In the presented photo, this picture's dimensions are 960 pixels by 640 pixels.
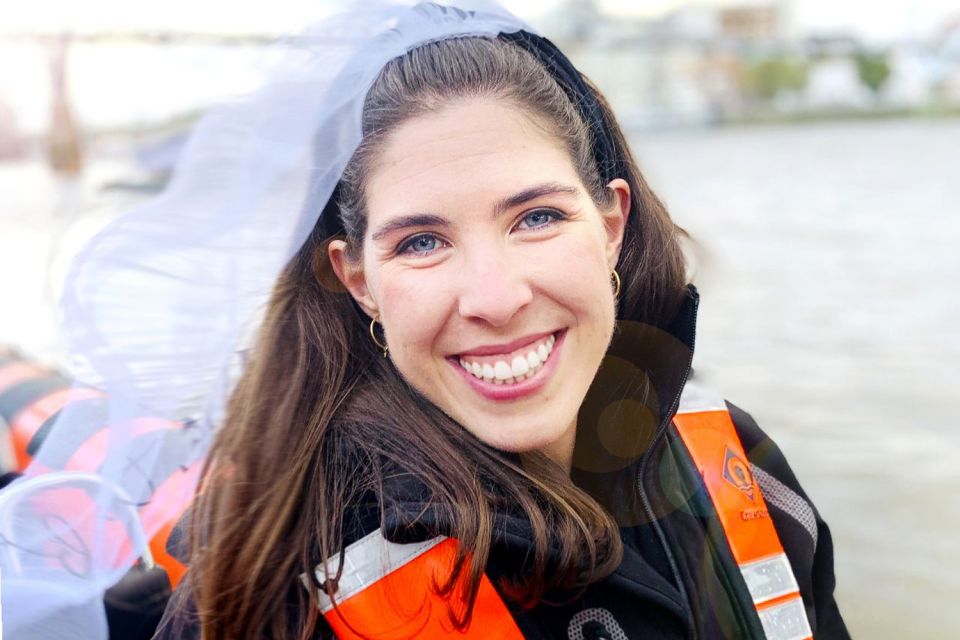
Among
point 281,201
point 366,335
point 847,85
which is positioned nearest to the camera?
point 281,201

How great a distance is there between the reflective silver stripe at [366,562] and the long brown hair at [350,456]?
2 centimetres

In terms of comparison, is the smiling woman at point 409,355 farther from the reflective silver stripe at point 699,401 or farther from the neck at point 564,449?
the reflective silver stripe at point 699,401

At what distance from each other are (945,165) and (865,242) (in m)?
12.6

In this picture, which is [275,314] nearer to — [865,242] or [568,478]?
[568,478]

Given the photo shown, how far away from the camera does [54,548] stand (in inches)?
61.3

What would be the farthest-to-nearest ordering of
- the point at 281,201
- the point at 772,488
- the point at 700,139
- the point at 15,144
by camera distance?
the point at 700,139 < the point at 15,144 < the point at 772,488 < the point at 281,201

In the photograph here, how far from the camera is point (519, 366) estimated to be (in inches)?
62.4

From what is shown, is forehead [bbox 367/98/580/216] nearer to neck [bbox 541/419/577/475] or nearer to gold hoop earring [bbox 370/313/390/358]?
gold hoop earring [bbox 370/313/390/358]

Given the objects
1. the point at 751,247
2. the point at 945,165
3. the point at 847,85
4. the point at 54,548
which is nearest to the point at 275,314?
the point at 54,548

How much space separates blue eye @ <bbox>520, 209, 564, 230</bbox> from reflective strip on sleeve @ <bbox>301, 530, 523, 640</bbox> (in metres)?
0.49

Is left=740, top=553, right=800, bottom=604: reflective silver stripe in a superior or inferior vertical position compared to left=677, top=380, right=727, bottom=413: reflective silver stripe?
inferior

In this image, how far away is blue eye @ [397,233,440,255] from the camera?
1.59 meters

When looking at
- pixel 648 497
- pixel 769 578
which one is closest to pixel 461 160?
pixel 648 497

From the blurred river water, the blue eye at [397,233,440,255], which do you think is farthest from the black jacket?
the blurred river water
